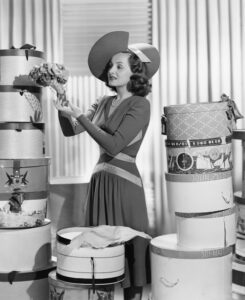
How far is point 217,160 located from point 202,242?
0.35 metres

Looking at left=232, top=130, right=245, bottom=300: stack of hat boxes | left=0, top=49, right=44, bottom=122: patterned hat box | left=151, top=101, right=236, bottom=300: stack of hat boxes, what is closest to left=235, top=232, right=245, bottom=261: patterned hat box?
left=232, top=130, right=245, bottom=300: stack of hat boxes

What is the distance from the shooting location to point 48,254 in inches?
116

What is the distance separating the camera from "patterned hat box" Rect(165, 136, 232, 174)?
7.75 ft

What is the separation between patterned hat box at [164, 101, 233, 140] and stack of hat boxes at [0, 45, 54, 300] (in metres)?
0.83

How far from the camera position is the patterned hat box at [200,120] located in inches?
92.4

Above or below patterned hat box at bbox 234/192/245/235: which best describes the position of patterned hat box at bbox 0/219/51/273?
below

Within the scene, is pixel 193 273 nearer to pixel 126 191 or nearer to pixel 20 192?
pixel 126 191

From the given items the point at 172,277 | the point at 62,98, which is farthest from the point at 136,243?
the point at 62,98

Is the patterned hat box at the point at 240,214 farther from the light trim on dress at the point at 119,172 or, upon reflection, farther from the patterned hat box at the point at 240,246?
the light trim on dress at the point at 119,172

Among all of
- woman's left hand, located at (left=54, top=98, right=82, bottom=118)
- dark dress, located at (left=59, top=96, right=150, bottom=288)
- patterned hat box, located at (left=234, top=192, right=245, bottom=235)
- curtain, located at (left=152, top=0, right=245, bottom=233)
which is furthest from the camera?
curtain, located at (left=152, top=0, right=245, bottom=233)

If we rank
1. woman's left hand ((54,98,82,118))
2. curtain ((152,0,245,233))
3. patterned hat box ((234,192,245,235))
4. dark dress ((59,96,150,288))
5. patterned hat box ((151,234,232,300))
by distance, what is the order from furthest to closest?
1. curtain ((152,0,245,233))
2. patterned hat box ((234,192,245,235))
3. dark dress ((59,96,150,288))
4. woman's left hand ((54,98,82,118))
5. patterned hat box ((151,234,232,300))

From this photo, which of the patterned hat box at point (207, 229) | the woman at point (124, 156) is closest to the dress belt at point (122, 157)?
the woman at point (124, 156)

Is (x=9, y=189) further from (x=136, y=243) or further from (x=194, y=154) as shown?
(x=194, y=154)

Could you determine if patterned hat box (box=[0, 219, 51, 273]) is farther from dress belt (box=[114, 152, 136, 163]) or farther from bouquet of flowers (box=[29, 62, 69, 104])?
bouquet of flowers (box=[29, 62, 69, 104])
